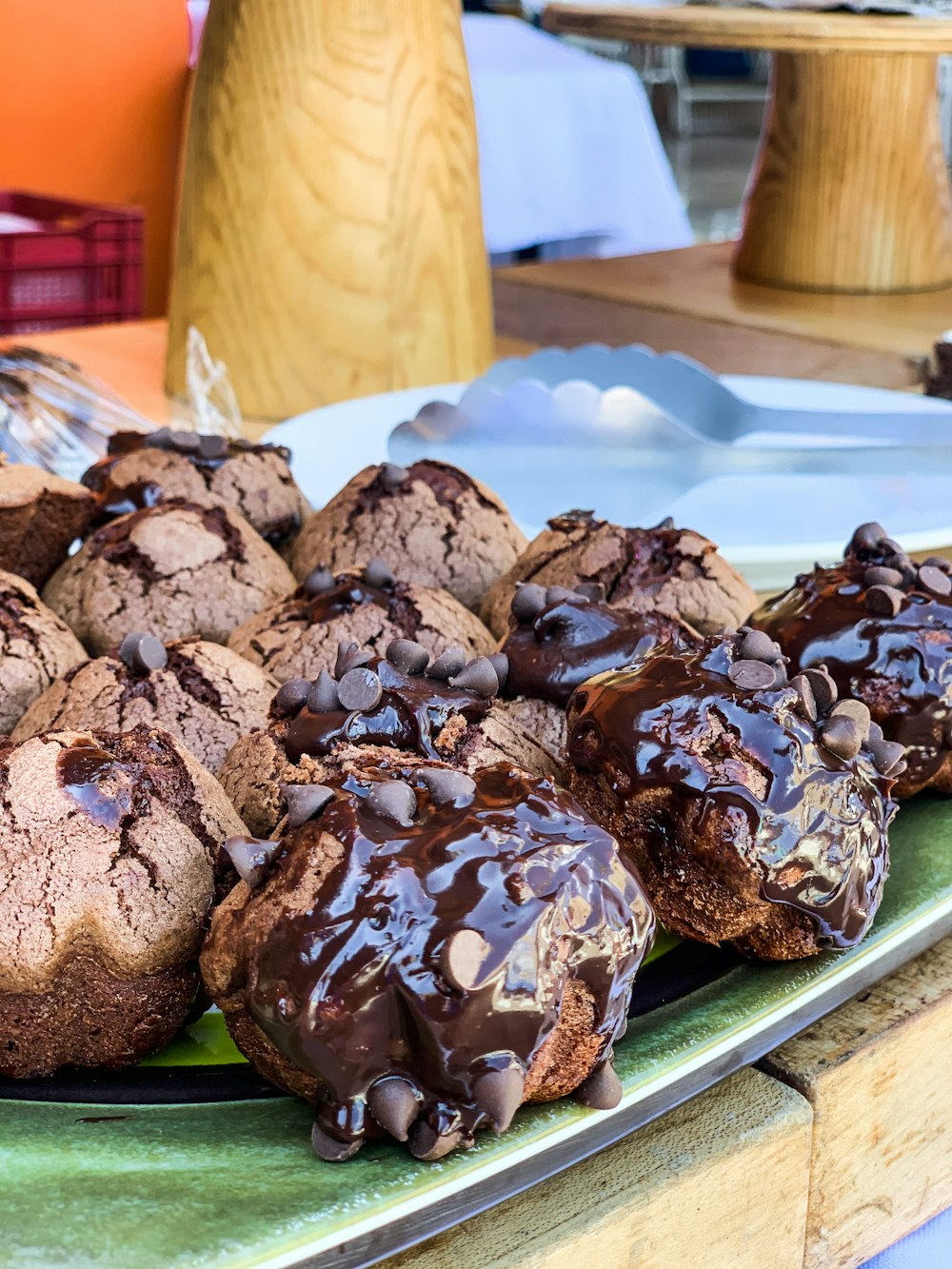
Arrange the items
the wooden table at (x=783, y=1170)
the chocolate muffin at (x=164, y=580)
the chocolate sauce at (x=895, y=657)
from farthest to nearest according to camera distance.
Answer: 1. the chocolate muffin at (x=164, y=580)
2. the chocolate sauce at (x=895, y=657)
3. the wooden table at (x=783, y=1170)

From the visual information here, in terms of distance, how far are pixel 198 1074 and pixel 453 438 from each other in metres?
0.93

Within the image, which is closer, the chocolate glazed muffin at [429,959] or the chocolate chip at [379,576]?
the chocolate glazed muffin at [429,959]

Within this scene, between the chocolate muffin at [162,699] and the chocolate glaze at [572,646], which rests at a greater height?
the chocolate glaze at [572,646]

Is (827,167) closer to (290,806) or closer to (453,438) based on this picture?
(453,438)

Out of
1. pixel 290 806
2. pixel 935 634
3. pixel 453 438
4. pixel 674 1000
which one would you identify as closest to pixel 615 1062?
pixel 674 1000

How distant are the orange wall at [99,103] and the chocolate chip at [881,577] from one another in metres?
3.79

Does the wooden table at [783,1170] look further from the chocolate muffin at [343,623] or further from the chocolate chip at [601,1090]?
the chocolate muffin at [343,623]

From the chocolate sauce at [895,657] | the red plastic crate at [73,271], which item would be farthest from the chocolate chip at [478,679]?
the red plastic crate at [73,271]

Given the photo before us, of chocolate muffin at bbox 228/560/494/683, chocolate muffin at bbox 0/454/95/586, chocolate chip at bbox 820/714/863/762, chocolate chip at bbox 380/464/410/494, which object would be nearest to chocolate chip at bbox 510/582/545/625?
chocolate muffin at bbox 228/560/494/683

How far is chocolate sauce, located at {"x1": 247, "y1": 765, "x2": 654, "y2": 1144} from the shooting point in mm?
588

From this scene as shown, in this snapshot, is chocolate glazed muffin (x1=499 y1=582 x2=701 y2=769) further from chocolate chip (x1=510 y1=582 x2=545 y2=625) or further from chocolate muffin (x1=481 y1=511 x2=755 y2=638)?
chocolate muffin (x1=481 y1=511 x2=755 y2=638)

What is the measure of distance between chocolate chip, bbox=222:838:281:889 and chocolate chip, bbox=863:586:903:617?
1.42ft

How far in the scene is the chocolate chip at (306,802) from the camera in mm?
633

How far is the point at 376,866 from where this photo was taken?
0.61 meters
